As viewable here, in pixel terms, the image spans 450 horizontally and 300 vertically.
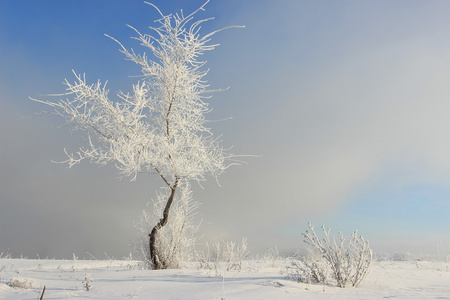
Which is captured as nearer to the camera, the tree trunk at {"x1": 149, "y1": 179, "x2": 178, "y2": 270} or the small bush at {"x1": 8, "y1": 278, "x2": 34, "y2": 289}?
the small bush at {"x1": 8, "y1": 278, "x2": 34, "y2": 289}

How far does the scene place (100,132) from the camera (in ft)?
33.3

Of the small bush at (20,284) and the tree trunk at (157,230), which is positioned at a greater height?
the tree trunk at (157,230)

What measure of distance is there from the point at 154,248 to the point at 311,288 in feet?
18.4

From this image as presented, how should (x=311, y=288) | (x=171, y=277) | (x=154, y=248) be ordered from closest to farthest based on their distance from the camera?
1. (x=311, y=288)
2. (x=171, y=277)
3. (x=154, y=248)

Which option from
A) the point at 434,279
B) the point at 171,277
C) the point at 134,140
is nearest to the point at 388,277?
the point at 434,279

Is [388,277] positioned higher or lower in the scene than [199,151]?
lower

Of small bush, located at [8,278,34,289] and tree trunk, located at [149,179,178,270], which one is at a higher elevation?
tree trunk, located at [149,179,178,270]

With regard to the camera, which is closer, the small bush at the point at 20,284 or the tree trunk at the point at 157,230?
the small bush at the point at 20,284

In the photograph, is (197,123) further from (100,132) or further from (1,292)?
(1,292)

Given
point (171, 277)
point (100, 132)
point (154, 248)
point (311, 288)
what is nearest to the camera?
point (311, 288)

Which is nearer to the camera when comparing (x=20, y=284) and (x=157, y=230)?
(x=20, y=284)

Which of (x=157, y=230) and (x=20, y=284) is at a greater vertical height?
(x=157, y=230)

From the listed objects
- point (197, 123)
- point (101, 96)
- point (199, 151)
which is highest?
point (101, 96)

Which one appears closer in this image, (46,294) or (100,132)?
(46,294)
